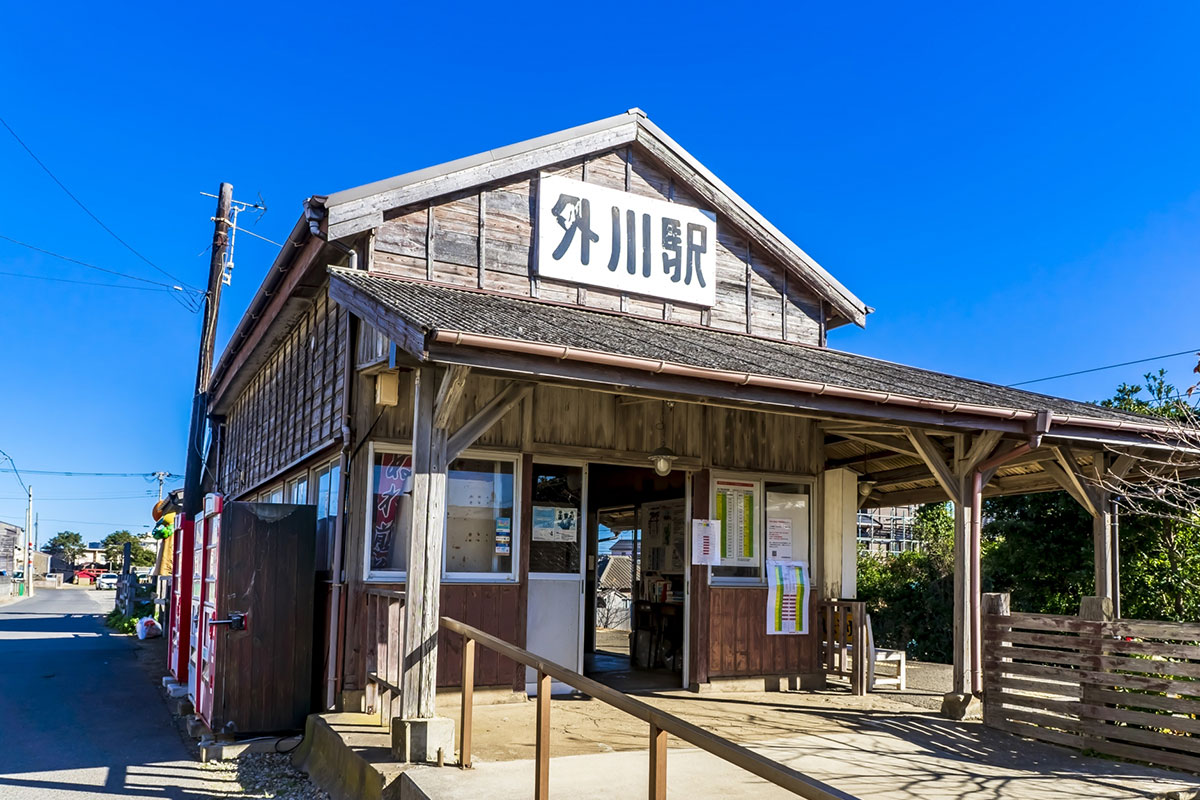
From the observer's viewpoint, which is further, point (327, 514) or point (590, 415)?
point (327, 514)

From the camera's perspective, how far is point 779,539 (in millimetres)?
10539

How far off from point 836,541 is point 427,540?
18.8ft

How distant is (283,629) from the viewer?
856cm

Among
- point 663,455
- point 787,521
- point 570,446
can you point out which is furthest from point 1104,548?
point 570,446

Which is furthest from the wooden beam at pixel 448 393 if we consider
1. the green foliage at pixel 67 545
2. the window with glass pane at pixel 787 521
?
the green foliage at pixel 67 545

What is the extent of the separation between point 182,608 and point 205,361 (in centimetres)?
852

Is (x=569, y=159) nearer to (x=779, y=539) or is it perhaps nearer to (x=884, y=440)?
(x=884, y=440)

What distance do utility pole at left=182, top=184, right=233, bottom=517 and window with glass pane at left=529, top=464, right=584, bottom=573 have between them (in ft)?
33.6

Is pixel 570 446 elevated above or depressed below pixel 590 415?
below

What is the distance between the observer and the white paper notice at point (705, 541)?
9.98 meters

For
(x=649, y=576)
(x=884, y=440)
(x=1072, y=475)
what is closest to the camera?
(x=1072, y=475)

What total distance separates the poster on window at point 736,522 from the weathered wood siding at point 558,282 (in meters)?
1.87

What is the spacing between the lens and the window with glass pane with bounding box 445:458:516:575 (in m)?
8.83

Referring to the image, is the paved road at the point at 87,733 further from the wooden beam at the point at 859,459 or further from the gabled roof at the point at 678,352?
the wooden beam at the point at 859,459
